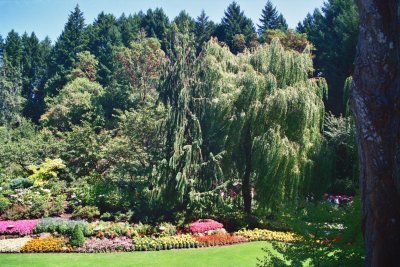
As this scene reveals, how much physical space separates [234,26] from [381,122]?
161 feet

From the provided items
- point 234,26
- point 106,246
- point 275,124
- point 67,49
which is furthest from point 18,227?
point 67,49

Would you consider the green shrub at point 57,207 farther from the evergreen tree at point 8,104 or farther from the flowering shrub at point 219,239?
the evergreen tree at point 8,104

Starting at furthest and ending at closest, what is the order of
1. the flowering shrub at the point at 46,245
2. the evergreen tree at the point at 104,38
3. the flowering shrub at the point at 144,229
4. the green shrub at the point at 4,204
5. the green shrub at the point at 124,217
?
the evergreen tree at the point at 104,38
the green shrub at the point at 4,204
the green shrub at the point at 124,217
the flowering shrub at the point at 144,229
the flowering shrub at the point at 46,245

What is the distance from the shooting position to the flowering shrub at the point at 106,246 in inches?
496

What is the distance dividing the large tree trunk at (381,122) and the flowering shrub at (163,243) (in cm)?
1045

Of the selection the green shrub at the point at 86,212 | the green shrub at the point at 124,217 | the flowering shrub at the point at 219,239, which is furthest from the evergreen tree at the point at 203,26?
the flowering shrub at the point at 219,239

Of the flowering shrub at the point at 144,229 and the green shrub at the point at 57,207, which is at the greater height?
the green shrub at the point at 57,207

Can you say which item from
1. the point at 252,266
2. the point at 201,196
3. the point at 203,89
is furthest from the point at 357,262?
the point at 203,89

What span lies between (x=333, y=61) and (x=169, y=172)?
19734 mm

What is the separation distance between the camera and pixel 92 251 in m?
12.5

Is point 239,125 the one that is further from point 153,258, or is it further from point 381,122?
point 381,122

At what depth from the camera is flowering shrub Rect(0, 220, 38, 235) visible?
46.6 ft

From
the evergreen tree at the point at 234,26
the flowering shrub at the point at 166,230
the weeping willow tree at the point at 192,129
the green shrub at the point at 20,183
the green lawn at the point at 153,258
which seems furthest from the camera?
the evergreen tree at the point at 234,26

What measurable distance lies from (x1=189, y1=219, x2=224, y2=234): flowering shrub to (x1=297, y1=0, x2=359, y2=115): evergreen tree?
1603 centimetres
